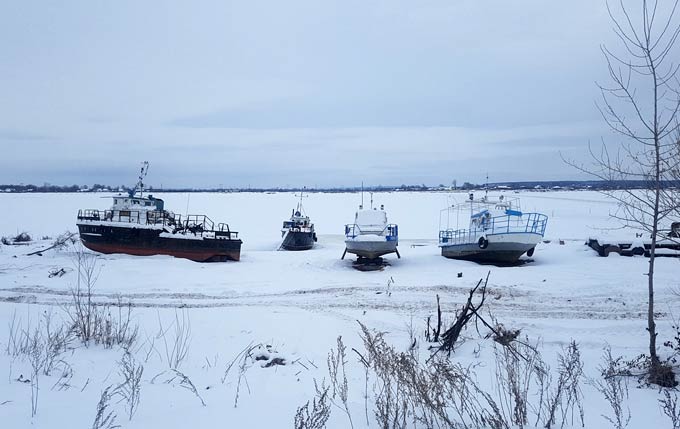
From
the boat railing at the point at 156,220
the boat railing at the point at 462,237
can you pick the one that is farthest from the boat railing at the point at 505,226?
the boat railing at the point at 156,220

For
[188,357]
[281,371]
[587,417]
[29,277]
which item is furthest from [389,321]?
[29,277]

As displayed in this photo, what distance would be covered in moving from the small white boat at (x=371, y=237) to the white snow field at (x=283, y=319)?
945 millimetres

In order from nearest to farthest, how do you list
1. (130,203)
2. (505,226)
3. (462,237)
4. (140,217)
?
1. (505,226)
2. (462,237)
3. (140,217)
4. (130,203)

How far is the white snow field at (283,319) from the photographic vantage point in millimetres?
5273

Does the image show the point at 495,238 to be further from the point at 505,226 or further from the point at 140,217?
the point at 140,217

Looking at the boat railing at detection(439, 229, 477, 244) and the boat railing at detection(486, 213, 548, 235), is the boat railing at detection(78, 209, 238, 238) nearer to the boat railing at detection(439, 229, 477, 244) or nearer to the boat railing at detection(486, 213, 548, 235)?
the boat railing at detection(439, 229, 477, 244)

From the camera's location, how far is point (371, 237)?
20.8 metres

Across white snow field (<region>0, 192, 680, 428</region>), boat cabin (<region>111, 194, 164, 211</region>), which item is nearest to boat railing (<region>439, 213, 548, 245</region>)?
white snow field (<region>0, 192, 680, 428</region>)

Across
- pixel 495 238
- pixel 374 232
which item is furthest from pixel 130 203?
pixel 495 238

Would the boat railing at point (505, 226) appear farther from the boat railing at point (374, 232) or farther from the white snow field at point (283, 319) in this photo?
the boat railing at point (374, 232)

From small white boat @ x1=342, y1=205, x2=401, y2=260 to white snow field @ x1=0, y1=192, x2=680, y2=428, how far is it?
37.2 inches

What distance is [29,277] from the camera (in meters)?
15.6

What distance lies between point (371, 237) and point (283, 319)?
37.5ft

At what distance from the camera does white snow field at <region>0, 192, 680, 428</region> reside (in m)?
5.27
